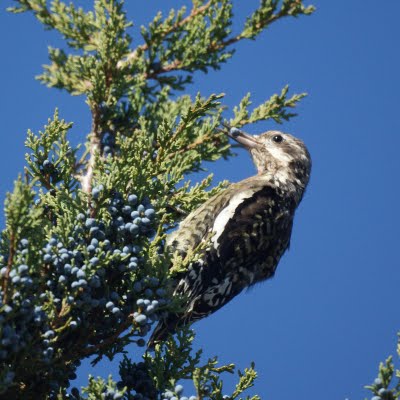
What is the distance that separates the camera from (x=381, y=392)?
2.89m

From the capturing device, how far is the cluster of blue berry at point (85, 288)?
2.96 m

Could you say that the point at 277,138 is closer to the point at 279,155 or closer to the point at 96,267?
the point at 279,155

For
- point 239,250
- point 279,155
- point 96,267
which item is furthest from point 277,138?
point 96,267

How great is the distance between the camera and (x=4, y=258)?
316 cm

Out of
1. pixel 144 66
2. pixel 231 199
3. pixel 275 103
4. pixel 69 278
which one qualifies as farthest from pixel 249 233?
pixel 69 278

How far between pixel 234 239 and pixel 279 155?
131cm

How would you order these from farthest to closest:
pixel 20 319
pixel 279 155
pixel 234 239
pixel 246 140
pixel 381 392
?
pixel 279 155
pixel 246 140
pixel 234 239
pixel 20 319
pixel 381 392

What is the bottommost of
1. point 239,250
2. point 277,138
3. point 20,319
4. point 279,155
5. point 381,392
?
point 381,392

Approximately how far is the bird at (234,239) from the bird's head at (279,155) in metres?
0.03

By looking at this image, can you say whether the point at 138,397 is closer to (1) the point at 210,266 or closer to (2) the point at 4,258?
(2) the point at 4,258

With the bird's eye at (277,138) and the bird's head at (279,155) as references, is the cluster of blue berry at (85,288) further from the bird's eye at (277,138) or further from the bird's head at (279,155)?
the bird's eye at (277,138)

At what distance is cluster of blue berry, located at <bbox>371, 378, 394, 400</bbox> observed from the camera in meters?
2.89

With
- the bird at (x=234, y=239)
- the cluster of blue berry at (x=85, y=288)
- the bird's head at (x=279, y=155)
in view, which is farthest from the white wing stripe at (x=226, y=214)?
the cluster of blue berry at (x=85, y=288)

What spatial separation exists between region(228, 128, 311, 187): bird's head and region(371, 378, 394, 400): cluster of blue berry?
9.96 ft
